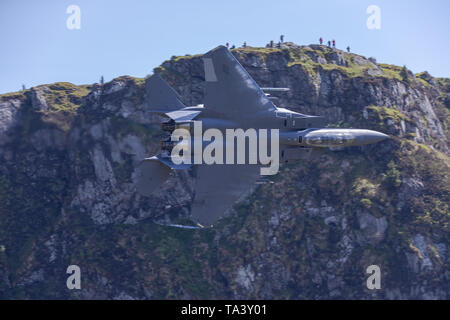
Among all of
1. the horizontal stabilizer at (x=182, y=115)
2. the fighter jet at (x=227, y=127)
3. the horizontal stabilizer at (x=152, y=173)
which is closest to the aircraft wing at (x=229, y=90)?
the fighter jet at (x=227, y=127)

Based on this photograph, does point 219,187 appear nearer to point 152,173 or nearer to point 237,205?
point 152,173

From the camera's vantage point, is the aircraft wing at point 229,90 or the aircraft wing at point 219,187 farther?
the aircraft wing at point 219,187

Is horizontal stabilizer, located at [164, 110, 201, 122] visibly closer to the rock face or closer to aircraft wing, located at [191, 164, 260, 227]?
aircraft wing, located at [191, 164, 260, 227]

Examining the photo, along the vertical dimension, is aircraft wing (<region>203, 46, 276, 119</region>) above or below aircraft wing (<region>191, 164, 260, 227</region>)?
above

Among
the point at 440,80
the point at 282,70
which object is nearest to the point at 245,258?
the point at 282,70

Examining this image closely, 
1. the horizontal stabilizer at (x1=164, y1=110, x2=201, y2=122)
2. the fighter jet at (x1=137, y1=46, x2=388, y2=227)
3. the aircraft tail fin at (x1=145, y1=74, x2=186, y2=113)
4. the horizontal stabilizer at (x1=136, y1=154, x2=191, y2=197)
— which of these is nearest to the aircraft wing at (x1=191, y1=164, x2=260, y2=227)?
the fighter jet at (x1=137, y1=46, x2=388, y2=227)

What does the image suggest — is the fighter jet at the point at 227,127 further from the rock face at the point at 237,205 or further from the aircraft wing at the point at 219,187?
the rock face at the point at 237,205

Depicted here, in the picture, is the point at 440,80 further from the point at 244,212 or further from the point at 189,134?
the point at 189,134

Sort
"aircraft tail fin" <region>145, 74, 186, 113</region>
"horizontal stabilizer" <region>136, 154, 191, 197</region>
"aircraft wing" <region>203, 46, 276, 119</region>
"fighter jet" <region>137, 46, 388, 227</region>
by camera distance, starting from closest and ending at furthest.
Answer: "fighter jet" <region>137, 46, 388, 227</region> < "aircraft wing" <region>203, 46, 276, 119</region> < "horizontal stabilizer" <region>136, 154, 191, 197</region> < "aircraft tail fin" <region>145, 74, 186, 113</region>

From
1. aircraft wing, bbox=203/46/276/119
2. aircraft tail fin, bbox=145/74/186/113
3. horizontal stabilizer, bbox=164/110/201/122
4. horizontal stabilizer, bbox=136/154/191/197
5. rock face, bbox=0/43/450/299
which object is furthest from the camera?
rock face, bbox=0/43/450/299
